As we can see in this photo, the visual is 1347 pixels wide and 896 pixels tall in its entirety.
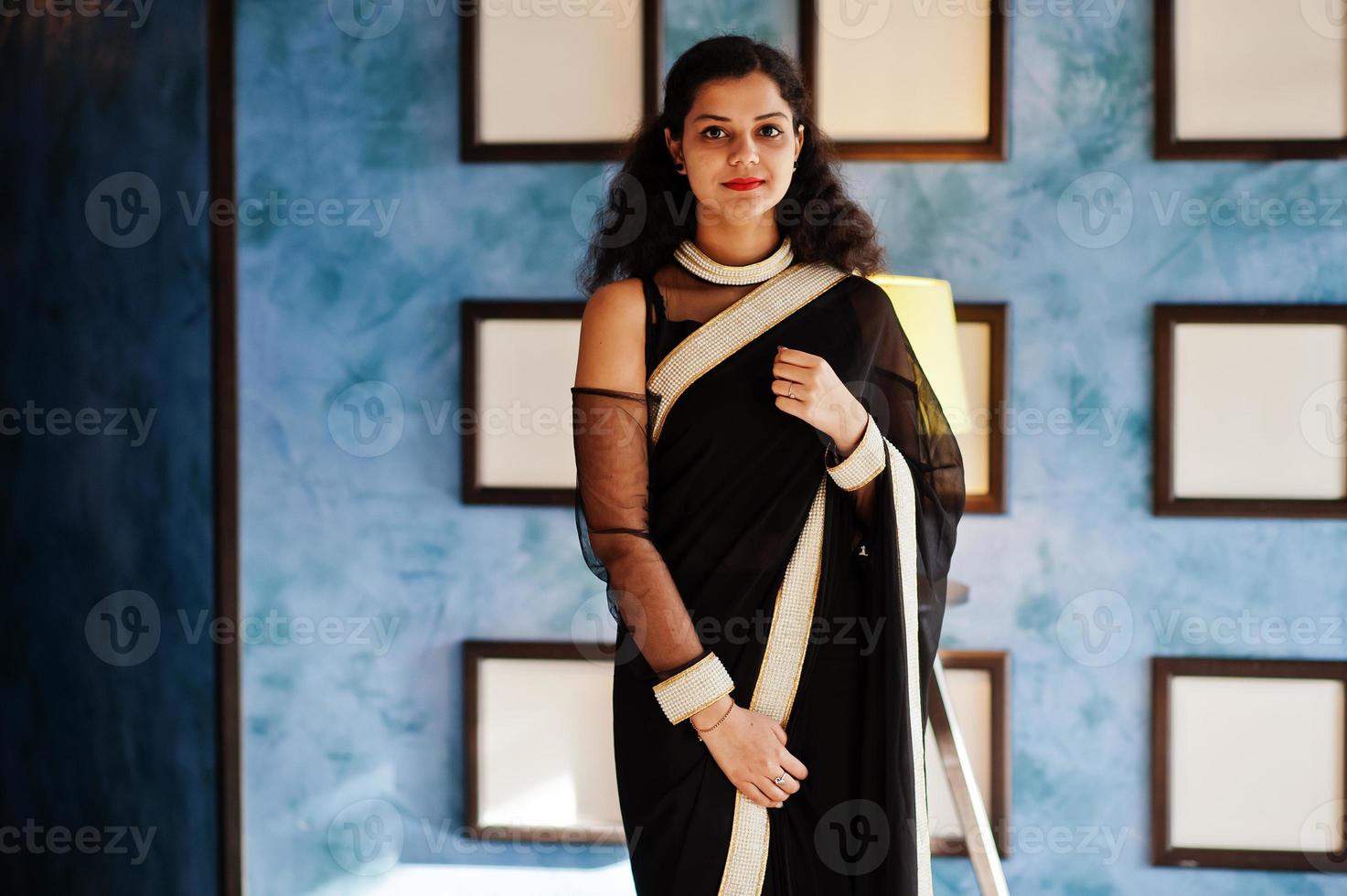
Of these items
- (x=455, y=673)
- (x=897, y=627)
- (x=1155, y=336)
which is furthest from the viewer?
(x=455, y=673)

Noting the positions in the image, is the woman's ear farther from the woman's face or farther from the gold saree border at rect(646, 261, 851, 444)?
the gold saree border at rect(646, 261, 851, 444)

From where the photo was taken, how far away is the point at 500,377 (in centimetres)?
220

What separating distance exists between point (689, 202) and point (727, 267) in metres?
0.11

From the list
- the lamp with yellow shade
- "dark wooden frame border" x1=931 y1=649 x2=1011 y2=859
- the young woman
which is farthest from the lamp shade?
"dark wooden frame border" x1=931 y1=649 x2=1011 y2=859

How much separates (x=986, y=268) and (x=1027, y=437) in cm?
35

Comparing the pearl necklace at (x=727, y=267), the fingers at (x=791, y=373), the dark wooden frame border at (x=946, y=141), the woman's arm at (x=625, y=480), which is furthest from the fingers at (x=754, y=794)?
the dark wooden frame border at (x=946, y=141)

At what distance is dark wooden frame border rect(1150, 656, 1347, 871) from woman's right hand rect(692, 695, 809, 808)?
1194mm

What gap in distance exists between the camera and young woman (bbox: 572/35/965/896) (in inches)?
50.6

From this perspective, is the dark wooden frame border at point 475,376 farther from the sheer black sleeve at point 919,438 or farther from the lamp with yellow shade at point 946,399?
the sheer black sleeve at point 919,438

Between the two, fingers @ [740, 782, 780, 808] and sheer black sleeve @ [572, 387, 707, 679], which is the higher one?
sheer black sleeve @ [572, 387, 707, 679]

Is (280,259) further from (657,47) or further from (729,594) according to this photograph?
(729,594)

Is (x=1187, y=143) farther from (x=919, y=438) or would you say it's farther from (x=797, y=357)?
(x=797, y=357)

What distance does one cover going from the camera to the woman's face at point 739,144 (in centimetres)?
129

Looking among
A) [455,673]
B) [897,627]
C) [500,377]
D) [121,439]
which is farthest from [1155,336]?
[121,439]
